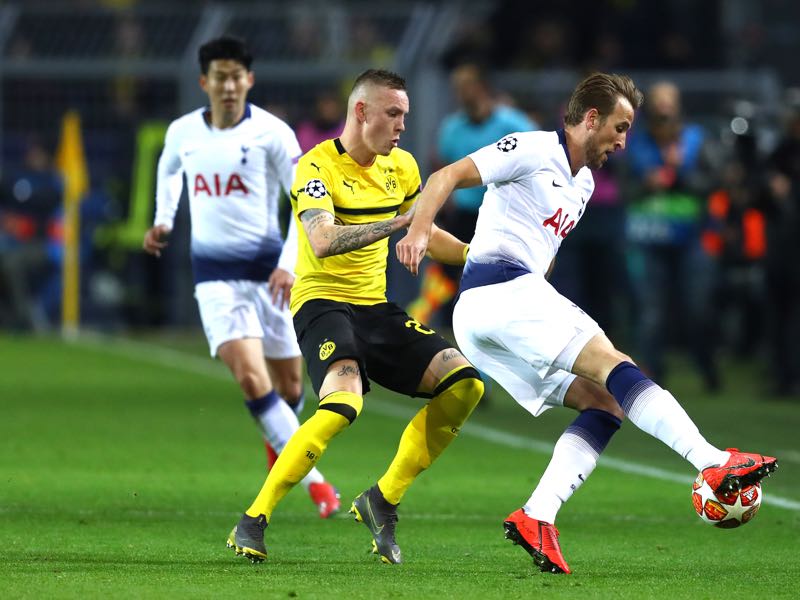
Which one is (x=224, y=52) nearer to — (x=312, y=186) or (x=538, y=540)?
(x=312, y=186)

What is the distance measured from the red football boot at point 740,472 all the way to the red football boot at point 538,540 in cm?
68

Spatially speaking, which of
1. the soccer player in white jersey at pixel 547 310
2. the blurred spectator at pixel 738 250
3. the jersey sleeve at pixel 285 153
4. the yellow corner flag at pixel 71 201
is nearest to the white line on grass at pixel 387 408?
the yellow corner flag at pixel 71 201

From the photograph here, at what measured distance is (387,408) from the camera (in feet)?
45.8

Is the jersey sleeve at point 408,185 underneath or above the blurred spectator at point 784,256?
underneath

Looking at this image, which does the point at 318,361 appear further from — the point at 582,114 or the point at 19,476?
the point at 19,476

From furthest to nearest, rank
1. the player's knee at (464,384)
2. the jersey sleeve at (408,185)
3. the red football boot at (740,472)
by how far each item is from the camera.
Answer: the jersey sleeve at (408,185) < the player's knee at (464,384) < the red football boot at (740,472)

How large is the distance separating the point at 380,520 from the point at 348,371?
2.03 ft

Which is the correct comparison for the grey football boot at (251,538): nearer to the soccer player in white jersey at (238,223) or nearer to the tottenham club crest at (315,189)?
the tottenham club crest at (315,189)

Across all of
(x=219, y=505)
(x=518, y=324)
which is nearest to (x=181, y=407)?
(x=219, y=505)

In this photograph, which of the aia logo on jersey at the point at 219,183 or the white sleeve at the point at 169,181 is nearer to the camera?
the aia logo on jersey at the point at 219,183

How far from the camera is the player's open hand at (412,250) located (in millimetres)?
6262

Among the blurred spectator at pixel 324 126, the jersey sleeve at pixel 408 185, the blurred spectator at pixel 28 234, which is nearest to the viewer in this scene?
the jersey sleeve at pixel 408 185

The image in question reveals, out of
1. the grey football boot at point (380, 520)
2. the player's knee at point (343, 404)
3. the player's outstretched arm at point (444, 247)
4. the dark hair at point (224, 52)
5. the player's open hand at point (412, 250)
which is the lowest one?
the grey football boot at point (380, 520)

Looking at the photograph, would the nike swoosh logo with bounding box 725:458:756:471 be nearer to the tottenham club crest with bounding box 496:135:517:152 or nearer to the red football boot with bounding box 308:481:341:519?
the tottenham club crest with bounding box 496:135:517:152
